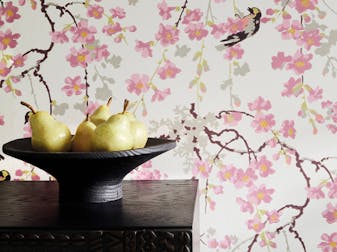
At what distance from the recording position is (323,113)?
183 centimetres

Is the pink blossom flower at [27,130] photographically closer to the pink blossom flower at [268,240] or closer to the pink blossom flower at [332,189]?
the pink blossom flower at [268,240]

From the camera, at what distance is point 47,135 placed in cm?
139

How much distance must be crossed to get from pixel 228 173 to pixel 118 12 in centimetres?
63

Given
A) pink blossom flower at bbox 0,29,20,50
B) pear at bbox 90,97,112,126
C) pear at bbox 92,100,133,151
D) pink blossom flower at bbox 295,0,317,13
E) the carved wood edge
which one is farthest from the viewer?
pink blossom flower at bbox 0,29,20,50

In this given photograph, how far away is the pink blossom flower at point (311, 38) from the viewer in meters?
1.82

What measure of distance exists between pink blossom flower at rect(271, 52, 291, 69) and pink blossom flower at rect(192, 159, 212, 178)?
38cm

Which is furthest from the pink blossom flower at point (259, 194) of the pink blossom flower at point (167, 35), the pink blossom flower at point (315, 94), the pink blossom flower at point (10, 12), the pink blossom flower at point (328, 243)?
the pink blossom flower at point (10, 12)

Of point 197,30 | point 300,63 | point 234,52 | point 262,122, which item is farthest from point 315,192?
point 197,30

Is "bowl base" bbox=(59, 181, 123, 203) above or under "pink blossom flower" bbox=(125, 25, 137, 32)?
under

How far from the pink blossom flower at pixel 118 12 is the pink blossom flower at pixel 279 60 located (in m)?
0.50

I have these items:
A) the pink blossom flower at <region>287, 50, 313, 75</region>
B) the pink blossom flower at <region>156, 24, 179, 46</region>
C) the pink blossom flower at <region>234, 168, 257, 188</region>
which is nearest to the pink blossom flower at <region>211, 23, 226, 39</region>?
the pink blossom flower at <region>156, 24, 179, 46</region>

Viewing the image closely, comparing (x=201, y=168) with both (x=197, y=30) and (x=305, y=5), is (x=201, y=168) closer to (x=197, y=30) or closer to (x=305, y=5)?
(x=197, y=30)

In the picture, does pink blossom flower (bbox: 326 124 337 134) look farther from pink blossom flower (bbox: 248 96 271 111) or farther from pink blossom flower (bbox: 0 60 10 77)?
pink blossom flower (bbox: 0 60 10 77)

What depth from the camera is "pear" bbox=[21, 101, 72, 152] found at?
1391 millimetres
